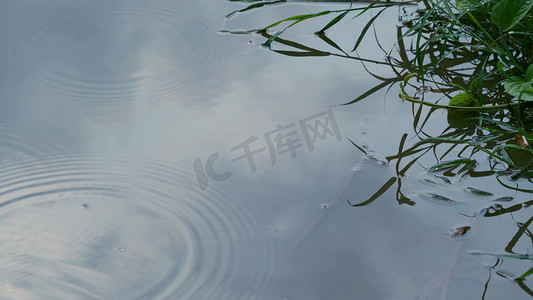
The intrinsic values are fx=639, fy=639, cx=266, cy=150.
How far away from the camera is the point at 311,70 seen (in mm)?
1767

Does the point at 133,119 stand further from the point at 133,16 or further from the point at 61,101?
the point at 133,16

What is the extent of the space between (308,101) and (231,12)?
1.97 feet

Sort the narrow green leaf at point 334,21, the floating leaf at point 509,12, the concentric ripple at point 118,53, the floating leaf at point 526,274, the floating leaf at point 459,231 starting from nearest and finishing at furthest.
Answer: the floating leaf at point 526,274 < the floating leaf at point 459,231 < the floating leaf at point 509,12 < the concentric ripple at point 118,53 < the narrow green leaf at point 334,21

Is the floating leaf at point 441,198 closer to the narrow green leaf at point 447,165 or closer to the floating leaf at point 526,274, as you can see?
the narrow green leaf at point 447,165

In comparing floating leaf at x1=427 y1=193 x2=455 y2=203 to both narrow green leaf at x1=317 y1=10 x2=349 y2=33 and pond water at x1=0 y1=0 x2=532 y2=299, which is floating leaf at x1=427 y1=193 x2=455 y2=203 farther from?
narrow green leaf at x1=317 y1=10 x2=349 y2=33

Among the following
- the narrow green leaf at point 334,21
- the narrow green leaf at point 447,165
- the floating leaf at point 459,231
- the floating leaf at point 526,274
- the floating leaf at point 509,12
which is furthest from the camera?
the narrow green leaf at point 334,21

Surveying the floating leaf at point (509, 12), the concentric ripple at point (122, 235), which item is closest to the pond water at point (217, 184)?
the concentric ripple at point (122, 235)

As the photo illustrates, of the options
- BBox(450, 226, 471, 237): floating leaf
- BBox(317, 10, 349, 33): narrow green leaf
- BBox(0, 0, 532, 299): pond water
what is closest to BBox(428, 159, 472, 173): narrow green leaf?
BBox(0, 0, 532, 299): pond water

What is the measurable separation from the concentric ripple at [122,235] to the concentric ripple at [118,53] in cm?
31

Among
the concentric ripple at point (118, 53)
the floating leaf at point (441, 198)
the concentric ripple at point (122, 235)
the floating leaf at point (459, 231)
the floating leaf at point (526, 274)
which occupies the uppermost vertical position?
the concentric ripple at point (118, 53)

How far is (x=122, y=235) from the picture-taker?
1215 mm

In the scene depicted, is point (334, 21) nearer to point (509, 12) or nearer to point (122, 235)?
point (509, 12)

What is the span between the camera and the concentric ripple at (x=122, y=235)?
1.11 meters

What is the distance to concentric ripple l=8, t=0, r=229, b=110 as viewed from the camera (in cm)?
166
